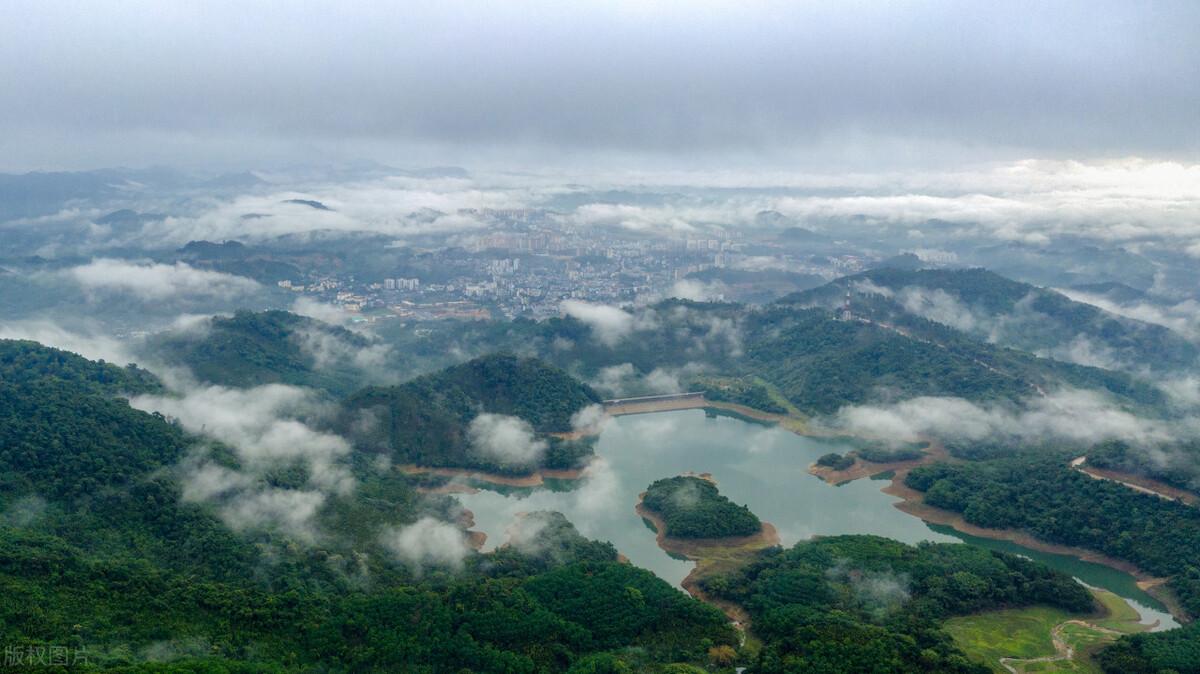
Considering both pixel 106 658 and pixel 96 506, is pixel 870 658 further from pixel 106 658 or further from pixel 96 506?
pixel 96 506

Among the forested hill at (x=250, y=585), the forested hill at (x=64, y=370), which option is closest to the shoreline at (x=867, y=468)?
the forested hill at (x=250, y=585)

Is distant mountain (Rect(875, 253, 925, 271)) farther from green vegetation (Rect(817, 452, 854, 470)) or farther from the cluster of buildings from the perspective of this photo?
green vegetation (Rect(817, 452, 854, 470))

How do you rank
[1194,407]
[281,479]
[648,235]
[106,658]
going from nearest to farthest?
1. [106,658]
2. [281,479]
3. [1194,407]
4. [648,235]

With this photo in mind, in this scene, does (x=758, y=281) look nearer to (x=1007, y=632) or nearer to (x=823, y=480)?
(x=823, y=480)

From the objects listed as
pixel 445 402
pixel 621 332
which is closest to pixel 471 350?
pixel 621 332

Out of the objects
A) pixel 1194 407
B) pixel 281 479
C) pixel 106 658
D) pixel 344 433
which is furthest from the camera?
pixel 1194 407

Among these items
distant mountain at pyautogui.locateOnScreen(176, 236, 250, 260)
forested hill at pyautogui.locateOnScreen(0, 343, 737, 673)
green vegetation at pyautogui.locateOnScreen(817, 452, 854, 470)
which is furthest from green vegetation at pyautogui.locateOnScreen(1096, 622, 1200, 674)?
distant mountain at pyautogui.locateOnScreen(176, 236, 250, 260)

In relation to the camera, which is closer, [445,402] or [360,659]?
[360,659]

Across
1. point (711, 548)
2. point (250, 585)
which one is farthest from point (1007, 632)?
point (250, 585)
